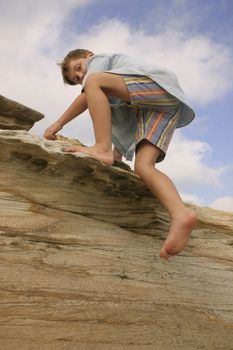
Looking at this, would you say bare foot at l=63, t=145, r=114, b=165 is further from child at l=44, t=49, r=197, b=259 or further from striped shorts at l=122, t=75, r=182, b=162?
striped shorts at l=122, t=75, r=182, b=162

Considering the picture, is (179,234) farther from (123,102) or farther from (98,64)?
(98,64)

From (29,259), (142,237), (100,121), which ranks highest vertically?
(100,121)

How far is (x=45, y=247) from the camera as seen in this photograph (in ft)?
15.4

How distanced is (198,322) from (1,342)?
7.63 ft

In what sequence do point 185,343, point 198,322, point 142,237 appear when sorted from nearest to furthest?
point 185,343 → point 198,322 → point 142,237

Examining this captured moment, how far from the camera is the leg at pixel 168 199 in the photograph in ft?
14.4

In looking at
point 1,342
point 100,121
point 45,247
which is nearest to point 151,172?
point 100,121

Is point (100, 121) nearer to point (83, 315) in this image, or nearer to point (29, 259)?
point (29, 259)

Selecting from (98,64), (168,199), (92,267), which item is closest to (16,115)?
(98,64)

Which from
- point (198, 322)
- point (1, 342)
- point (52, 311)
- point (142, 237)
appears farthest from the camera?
point (142, 237)

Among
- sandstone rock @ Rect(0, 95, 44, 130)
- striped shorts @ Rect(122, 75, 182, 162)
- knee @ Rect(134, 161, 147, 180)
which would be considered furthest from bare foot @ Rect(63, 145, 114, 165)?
sandstone rock @ Rect(0, 95, 44, 130)

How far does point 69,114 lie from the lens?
221 inches

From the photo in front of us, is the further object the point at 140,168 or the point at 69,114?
the point at 69,114

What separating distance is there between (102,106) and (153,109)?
0.71 metres
